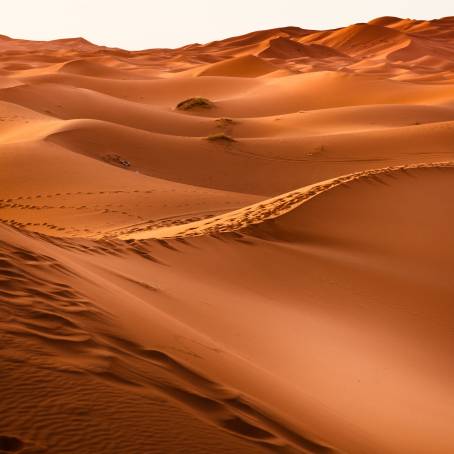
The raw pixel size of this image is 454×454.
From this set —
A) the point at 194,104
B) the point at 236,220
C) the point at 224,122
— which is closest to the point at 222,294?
the point at 236,220

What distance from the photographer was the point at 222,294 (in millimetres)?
5488

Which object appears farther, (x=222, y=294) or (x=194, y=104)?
(x=194, y=104)

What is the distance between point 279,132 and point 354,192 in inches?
428

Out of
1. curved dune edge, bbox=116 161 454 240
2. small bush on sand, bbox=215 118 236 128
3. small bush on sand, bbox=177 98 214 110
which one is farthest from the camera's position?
small bush on sand, bbox=177 98 214 110

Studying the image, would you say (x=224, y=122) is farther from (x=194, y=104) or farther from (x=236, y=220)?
(x=236, y=220)

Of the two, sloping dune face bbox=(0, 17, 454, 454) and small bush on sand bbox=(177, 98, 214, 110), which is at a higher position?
small bush on sand bbox=(177, 98, 214, 110)

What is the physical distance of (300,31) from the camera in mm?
108625

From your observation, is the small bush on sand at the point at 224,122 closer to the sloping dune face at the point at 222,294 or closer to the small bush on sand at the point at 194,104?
the sloping dune face at the point at 222,294

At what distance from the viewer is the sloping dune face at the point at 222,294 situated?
2.56m

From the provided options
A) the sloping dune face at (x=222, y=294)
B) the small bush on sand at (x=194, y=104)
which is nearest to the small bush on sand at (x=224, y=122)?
the sloping dune face at (x=222, y=294)

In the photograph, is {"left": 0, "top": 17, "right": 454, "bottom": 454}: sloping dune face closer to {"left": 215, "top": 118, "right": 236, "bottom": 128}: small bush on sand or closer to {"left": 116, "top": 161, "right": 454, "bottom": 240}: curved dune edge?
{"left": 116, "top": 161, "right": 454, "bottom": 240}: curved dune edge

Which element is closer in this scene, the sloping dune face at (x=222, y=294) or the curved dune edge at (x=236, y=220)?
the sloping dune face at (x=222, y=294)

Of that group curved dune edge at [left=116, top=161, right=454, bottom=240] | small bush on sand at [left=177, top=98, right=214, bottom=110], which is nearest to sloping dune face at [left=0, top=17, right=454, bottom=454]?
curved dune edge at [left=116, top=161, right=454, bottom=240]

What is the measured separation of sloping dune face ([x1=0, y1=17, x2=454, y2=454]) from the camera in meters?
2.56
